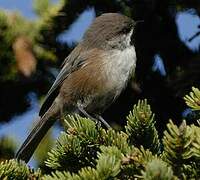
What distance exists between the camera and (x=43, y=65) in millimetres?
5043

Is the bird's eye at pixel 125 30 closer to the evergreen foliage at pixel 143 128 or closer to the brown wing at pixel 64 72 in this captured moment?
the brown wing at pixel 64 72

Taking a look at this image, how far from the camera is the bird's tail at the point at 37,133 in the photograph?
4.49 metres

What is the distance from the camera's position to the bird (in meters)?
5.25

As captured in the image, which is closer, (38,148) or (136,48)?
(38,148)

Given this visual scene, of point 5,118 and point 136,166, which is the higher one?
point 136,166

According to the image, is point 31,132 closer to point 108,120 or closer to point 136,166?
point 108,120

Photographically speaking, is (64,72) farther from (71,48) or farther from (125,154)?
(125,154)

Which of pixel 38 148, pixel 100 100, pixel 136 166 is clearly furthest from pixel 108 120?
pixel 136 166

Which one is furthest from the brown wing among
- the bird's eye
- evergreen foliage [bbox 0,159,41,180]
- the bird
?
evergreen foliage [bbox 0,159,41,180]

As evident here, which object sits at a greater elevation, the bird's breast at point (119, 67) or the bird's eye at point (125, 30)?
the bird's eye at point (125, 30)

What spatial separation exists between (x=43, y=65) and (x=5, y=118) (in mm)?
537

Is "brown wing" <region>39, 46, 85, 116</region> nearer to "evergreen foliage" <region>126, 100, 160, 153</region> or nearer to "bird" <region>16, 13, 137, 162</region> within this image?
"bird" <region>16, 13, 137, 162</region>

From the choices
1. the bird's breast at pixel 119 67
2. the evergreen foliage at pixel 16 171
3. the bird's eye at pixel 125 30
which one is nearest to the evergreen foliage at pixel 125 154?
the evergreen foliage at pixel 16 171

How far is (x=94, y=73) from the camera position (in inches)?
218
